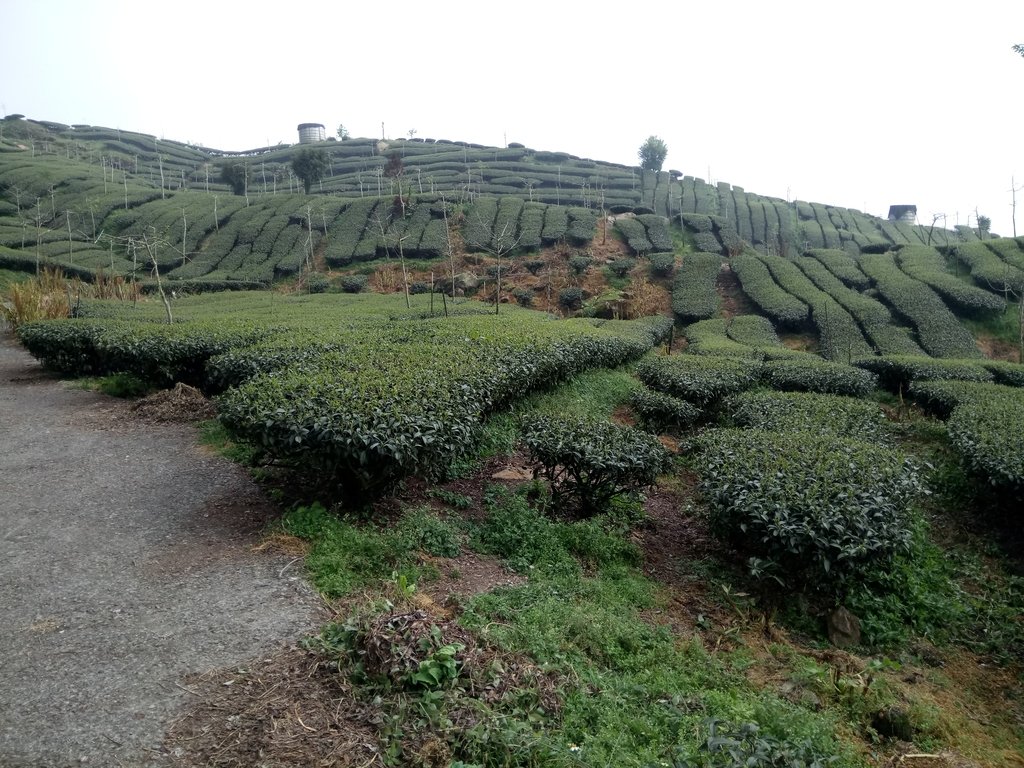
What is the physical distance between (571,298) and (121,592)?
26246 millimetres

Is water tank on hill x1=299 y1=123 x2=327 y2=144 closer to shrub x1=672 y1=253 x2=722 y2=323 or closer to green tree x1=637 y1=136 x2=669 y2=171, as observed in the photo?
green tree x1=637 y1=136 x2=669 y2=171

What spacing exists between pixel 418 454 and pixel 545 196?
49003 millimetres

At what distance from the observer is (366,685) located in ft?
11.1

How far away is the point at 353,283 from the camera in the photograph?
32.7m

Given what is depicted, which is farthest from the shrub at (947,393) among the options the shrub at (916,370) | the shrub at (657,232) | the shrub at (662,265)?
the shrub at (657,232)

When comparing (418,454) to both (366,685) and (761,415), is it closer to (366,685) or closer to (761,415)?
(366,685)

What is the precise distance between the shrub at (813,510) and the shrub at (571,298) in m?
23.0

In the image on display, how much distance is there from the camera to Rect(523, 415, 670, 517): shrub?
21.5 ft

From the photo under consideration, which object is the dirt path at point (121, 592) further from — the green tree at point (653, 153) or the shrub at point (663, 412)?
the green tree at point (653, 153)

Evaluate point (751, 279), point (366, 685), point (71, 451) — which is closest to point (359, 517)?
point (366, 685)

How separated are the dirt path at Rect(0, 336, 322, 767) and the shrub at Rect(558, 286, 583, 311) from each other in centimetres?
2276

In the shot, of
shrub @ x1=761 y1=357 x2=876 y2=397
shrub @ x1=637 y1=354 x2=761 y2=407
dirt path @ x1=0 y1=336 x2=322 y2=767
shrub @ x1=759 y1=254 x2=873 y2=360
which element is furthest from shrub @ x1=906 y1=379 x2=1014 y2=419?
dirt path @ x1=0 y1=336 x2=322 y2=767

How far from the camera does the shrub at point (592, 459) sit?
6.56m

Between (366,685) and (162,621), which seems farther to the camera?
(162,621)
